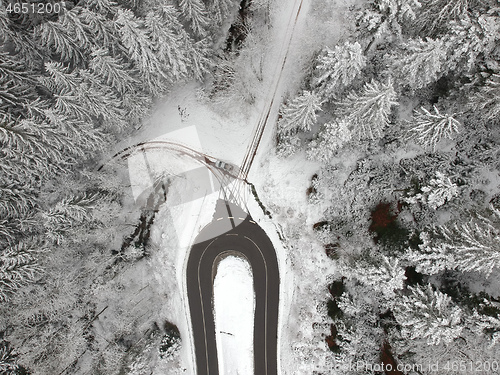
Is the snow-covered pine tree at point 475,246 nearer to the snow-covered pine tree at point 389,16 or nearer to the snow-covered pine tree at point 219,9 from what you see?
the snow-covered pine tree at point 389,16

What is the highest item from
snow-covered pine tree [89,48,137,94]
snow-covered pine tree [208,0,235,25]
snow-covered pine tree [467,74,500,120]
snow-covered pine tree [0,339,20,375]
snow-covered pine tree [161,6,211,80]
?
snow-covered pine tree [208,0,235,25]

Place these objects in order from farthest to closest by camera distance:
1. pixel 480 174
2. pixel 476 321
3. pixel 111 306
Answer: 1. pixel 111 306
2. pixel 480 174
3. pixel 476 321

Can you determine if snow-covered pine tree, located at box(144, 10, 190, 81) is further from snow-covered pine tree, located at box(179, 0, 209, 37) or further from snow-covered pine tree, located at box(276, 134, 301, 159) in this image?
snow-covered pine tree, located at box(276, 134, 301, 159)

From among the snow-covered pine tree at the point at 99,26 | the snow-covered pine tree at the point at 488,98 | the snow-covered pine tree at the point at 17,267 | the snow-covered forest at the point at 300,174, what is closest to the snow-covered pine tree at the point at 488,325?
the snow-covered forest at the point at 300,174

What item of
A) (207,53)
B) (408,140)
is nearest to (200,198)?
(207,53)

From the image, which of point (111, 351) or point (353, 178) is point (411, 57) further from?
point (111, 351)

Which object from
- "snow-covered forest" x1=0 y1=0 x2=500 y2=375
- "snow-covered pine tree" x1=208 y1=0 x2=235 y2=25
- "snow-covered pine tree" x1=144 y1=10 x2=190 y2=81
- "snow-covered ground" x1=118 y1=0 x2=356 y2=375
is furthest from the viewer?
"snow-covered ground" x1=118 y1=0 x2=356 y2=375

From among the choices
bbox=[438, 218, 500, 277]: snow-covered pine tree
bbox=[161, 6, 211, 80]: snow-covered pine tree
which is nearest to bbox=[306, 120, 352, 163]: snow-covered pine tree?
bbox=[438, 218, 500, 277]: snow-covered pine tree
